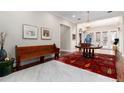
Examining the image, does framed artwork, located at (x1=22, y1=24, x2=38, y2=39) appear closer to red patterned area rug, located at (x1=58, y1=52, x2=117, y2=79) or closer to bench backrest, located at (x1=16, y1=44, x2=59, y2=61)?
bench backrest, located at (x1=16, y1=44, x2=59, y2=61)

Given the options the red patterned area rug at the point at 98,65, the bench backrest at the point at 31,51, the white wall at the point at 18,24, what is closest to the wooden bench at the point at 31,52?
the bench backrest at the point at 31,51

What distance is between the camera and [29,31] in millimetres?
4586

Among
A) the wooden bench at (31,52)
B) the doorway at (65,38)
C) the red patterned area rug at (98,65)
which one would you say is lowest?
the red patterned area rug at (98,65)

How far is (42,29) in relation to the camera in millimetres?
5328

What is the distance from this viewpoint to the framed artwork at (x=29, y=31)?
436 centimetres

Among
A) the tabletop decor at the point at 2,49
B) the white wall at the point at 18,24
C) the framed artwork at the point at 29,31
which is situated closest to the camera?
the tabletop decor at the point at 2,49

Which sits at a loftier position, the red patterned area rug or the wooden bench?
the wooden bench

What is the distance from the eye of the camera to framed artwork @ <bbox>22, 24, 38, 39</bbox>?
171 inches

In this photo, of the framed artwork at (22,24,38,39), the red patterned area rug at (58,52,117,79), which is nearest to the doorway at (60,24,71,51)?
the red patterned area rug at (58,52,117,79)

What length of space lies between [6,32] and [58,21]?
363cm

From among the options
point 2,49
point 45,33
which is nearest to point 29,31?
point 45,33

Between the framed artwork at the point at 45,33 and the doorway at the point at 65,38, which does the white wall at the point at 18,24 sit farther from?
the doorway at the point at 65,38
